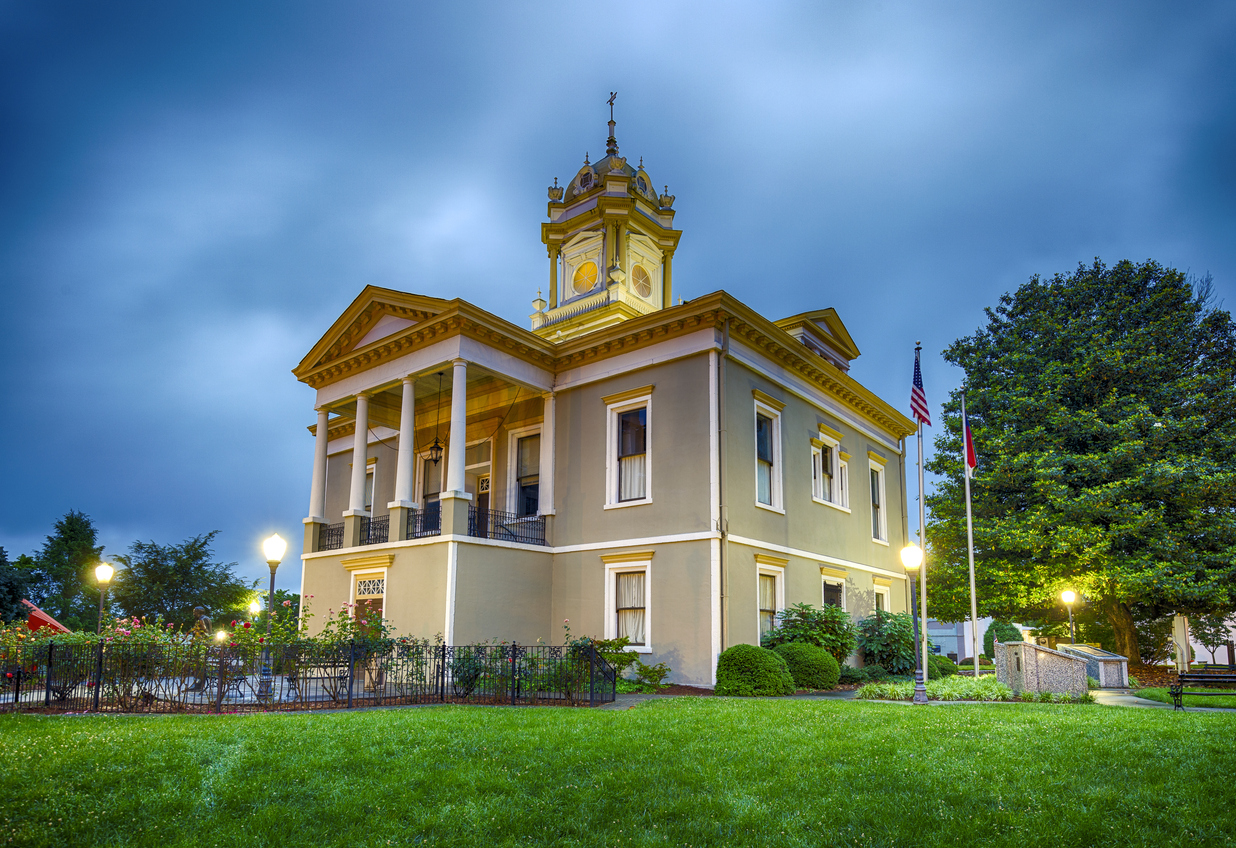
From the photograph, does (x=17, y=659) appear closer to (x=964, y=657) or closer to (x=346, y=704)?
(x=346, y=704)

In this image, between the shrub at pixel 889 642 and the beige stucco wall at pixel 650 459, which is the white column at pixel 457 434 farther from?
the shrub at pixel 889 642

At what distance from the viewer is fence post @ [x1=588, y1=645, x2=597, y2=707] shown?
1311 cm

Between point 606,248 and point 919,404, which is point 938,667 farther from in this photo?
point 606,248

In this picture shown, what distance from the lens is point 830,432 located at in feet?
78.1

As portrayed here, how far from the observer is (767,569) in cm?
1978

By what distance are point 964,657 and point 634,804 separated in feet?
157

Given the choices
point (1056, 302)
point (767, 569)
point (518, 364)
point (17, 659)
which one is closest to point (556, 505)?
point (518, 364)

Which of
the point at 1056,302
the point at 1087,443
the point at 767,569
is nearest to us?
the point at 767,569

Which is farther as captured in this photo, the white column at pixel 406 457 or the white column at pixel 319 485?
the white column at pixel 319 485

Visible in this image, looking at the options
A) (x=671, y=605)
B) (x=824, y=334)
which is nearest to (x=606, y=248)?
(x=824, y=334)

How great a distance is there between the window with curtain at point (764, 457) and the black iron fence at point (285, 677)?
7.25m

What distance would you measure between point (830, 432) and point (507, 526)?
969 centimetres

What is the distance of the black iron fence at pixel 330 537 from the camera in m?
22.4

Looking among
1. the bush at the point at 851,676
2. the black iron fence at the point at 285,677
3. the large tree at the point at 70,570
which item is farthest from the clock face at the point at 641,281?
the large tree at the point at 70,570
